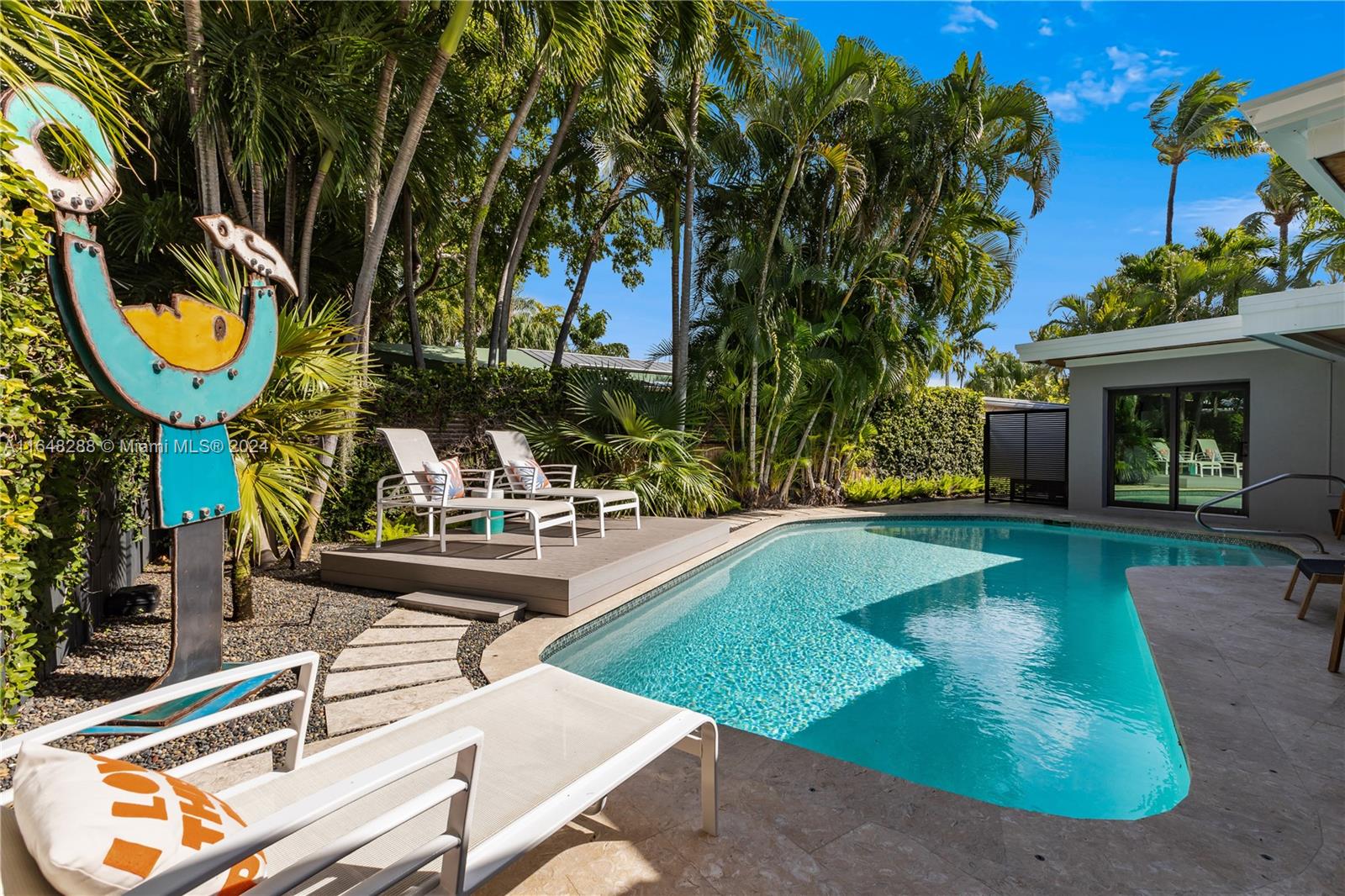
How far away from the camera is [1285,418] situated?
377 inches

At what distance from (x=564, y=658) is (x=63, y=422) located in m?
2.88

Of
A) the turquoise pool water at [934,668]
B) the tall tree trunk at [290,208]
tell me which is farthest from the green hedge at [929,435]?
the tall tree trunk at [290,208]

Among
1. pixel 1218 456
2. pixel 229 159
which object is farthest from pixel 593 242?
pixel 1218 456

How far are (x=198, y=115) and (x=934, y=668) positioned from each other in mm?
6855

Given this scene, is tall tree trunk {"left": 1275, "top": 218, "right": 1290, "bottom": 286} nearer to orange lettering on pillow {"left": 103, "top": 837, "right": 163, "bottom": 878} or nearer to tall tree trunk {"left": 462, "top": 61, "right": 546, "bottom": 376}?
tall tree trunk {"left": 462, "top": 61, "right": 546, "bottom": 376}

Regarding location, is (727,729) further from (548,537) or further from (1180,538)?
(1180,538)

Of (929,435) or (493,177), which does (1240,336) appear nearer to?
(929,435)

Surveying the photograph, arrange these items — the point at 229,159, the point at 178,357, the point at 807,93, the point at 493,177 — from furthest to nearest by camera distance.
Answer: the point at 807,93
the point at 493,177
the point at 229,159
the point at 178,357

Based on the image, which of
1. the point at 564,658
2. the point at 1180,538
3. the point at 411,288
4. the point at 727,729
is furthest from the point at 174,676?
the point at 1180,538

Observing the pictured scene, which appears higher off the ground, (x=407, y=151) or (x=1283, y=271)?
(x=1283, y=271)

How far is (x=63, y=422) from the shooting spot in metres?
2.90

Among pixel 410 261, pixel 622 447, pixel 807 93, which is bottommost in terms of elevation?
pixel 622 447

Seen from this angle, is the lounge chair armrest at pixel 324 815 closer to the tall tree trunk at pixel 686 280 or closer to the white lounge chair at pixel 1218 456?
the tall tree trunk at pixel 686 280

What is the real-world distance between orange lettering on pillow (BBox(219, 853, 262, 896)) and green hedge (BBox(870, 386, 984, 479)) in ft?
42.4
